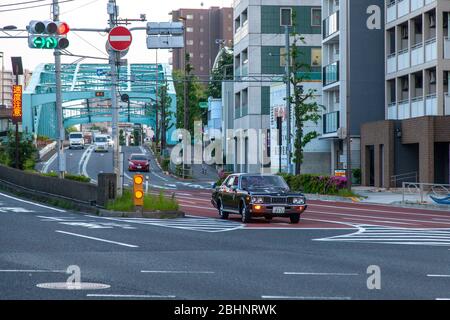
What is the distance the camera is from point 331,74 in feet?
214

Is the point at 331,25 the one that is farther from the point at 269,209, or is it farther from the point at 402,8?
the point at 269,209

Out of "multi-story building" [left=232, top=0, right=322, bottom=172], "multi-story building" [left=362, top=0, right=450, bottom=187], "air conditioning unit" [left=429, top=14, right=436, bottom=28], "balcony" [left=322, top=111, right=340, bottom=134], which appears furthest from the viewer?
"multi-story building" [left=232, top=0, right=322, bottom=172]

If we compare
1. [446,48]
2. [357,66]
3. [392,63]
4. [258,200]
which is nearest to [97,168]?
[357,66]

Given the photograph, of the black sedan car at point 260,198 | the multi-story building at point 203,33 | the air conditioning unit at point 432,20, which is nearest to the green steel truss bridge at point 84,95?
the multi-story building at point 203,33

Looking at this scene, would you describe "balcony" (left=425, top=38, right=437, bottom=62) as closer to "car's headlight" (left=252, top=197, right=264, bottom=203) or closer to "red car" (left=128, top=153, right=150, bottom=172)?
"car's headlight" (left=252, top=197, right=264, bottom=203)

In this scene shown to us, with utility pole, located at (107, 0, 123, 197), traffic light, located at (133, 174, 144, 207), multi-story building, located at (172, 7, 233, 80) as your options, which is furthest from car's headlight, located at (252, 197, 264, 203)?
multi-story building, located at (172, 7, 233, 80)

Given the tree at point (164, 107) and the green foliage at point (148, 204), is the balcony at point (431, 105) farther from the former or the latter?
the tree at point (164, 107)

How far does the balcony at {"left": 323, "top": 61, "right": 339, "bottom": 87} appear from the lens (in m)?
63.8

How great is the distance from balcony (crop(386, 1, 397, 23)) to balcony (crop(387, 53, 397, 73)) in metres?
2.24

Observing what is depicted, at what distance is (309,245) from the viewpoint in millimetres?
21797

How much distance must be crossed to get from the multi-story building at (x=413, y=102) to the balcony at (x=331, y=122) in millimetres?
3920

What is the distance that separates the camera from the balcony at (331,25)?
209ft
